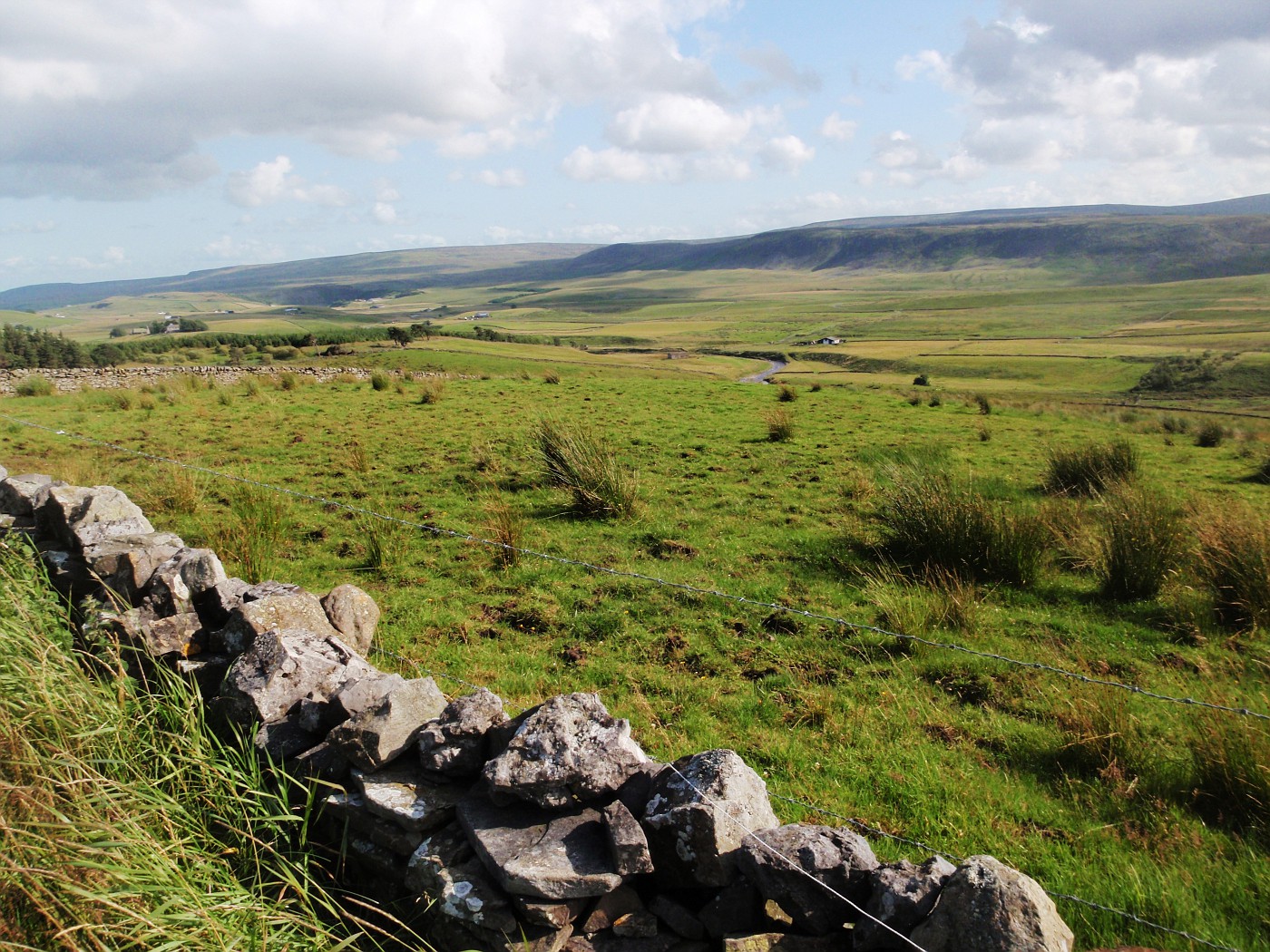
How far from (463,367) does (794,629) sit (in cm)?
3607

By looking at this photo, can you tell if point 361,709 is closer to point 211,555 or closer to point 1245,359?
point 211,555

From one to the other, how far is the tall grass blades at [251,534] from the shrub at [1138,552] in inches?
330

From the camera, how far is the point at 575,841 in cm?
287

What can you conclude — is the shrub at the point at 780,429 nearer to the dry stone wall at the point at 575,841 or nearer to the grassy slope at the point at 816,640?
the grassy slope at the point at 816,640

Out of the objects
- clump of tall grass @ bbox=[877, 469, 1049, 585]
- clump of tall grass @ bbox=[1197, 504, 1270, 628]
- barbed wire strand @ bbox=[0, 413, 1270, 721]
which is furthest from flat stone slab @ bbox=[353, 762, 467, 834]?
clump of tall grass @ bbox=[1197, 504, 1270, 628]

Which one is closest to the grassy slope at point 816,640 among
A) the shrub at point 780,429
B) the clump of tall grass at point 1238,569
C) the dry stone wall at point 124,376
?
the clump of tall grass at point 1238,569

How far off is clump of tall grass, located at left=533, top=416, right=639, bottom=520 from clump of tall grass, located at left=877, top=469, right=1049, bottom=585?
3424 mm

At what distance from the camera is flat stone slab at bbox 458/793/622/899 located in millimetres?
2695

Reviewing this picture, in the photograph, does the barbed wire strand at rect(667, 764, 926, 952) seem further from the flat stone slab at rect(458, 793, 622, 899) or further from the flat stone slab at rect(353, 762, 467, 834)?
the flat stone slab at rect(353, 762, 467, 834)

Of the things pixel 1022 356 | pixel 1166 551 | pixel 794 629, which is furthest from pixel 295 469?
pixel 1022 356

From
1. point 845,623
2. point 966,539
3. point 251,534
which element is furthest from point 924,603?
point 251,534

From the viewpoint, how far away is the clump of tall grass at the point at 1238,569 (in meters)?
6.66

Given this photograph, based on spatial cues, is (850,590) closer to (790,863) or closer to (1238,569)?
(1238,569)

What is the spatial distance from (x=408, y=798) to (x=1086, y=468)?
12.7 m
